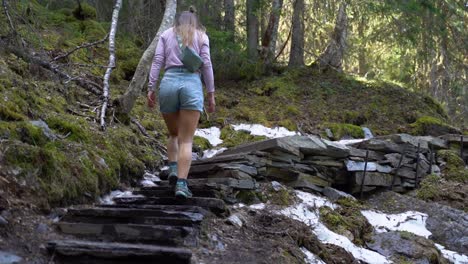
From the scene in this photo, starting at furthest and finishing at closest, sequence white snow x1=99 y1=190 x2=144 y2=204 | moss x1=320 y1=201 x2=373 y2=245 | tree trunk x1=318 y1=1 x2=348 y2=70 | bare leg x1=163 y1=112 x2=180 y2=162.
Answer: tree trunk x1=318 y1=1 x2=348 y2=70
moss x1=320 y1=201 x2=373 y2=245
bare leg x1=163 y1=112 x2=180 y2=162
white snow x1=99 y1=190 x2=144 y2=204

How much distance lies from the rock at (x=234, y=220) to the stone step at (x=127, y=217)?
649mm

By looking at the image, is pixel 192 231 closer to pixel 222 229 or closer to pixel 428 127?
pixel 222 229

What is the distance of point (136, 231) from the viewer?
4.27m

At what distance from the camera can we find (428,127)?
11555 millimetres

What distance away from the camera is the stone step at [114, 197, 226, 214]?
536 cm

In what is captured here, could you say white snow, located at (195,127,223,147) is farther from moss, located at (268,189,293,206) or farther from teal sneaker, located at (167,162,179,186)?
teal sneaker, located at (167,162,179,186)

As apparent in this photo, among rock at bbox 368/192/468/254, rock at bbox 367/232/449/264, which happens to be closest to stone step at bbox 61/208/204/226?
rock at bbox 367/232/449/264

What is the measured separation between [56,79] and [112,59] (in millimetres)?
1076

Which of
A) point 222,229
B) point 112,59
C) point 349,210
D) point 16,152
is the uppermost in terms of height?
point 112,59

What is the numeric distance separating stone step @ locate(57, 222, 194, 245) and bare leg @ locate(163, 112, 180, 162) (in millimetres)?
1668

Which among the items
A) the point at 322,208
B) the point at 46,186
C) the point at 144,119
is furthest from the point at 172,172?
the point at 144,119

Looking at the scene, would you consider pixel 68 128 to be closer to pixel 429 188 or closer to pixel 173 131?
pixel 173 131

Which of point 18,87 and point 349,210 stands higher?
point 18,87

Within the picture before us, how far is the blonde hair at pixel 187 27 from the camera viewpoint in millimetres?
5547
